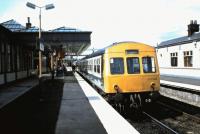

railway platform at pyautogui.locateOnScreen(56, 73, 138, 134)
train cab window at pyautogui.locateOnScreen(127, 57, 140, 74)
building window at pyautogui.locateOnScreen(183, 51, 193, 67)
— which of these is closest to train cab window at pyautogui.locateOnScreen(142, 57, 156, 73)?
train cab window at pyautogui.locateOnScreen(127, 57, 140, 74)

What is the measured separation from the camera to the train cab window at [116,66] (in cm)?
1298

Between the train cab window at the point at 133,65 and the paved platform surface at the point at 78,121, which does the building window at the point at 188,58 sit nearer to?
the train cab window at the point at 133,65

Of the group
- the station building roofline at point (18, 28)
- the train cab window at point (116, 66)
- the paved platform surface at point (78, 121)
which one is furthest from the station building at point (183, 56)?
the paved platform surface at point (78, 121)

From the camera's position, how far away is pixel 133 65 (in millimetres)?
13211

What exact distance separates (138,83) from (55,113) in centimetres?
354

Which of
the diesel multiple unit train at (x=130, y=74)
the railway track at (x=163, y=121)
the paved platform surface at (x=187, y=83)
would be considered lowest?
the railway track at (x=163, y=121)

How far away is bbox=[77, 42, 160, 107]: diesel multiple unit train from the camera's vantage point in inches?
501

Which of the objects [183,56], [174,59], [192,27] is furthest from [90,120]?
[192,27]

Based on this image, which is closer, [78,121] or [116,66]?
[78,121]

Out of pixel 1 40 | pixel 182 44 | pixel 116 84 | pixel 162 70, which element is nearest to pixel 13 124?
pixel 116 84

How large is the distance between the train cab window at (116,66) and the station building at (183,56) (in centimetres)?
1489

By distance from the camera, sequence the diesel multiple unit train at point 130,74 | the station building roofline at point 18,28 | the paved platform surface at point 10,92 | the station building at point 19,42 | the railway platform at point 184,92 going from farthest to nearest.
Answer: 1. the station building roofline at point 18,28
2. the station building at point 19,42
3. the railway platform at point 184,92
4. the paved platform surface at point 10,92
5. the diesel multiple unit train at point 130,74

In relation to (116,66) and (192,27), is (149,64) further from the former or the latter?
(192,27)

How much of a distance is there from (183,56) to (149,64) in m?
17.8
